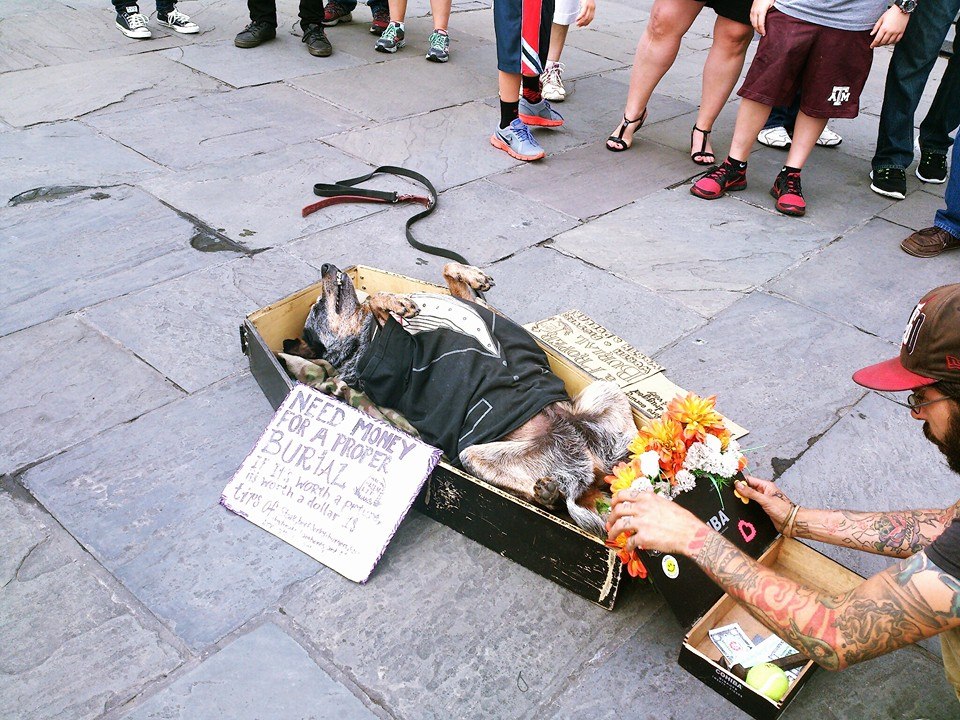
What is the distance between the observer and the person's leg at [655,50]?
548cm

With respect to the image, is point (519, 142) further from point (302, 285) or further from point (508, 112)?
point (302, 285)

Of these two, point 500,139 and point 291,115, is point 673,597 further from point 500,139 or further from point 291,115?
point 291,115

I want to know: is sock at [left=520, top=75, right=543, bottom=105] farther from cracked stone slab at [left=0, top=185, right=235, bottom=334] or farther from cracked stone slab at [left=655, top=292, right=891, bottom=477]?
cracked stone slab at [left=0, top=185, right=235, bottom=334]

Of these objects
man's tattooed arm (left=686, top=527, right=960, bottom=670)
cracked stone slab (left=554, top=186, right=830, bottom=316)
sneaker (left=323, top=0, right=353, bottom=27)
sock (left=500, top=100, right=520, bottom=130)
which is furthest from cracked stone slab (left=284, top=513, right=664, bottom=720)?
sneaker (left=323, top=0, right=353, bottom=27)

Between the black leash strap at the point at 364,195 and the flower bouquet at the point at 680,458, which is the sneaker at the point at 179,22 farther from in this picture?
the flower bouquet at the point at 680,458

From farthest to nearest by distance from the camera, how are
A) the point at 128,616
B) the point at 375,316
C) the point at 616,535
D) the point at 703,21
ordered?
1. the point at 703,21
2. the point at 375,316
3. the point at 128,616
4. the point at 616,535

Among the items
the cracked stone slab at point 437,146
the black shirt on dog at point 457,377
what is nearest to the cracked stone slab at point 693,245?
the cracked stone slab at point 437,146

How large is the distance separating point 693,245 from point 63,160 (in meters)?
4.01

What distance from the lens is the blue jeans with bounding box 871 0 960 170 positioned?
5.25 m

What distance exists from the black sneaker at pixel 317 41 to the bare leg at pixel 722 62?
3408 mm

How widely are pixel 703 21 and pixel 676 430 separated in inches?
358

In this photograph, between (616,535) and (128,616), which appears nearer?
(616,535)

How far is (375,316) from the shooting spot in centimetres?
328

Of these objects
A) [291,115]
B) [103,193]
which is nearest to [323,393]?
[103,193]
